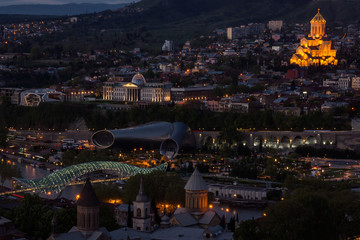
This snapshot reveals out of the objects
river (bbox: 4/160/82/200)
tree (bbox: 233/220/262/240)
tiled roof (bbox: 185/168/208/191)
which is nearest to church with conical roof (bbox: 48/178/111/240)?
tree (bbox: 233/220/262/240)

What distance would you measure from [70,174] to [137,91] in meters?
25.9

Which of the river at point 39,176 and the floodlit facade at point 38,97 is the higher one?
the floodlit facade at point 38,97

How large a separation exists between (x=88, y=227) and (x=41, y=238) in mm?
3065

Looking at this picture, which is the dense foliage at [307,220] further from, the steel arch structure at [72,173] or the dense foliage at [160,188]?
the steel arch structure at [72,173]

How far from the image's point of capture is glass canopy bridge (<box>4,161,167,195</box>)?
4081cm

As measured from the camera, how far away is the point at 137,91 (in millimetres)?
67875

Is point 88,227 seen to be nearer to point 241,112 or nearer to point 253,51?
point 241,112

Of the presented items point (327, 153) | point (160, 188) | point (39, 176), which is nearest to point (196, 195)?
point (160, 188)

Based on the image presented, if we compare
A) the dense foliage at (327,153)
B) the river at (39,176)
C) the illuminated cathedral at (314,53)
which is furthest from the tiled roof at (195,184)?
the illuminated cathedral at (314,53)

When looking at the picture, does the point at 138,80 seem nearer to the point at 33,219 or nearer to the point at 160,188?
the point at 160,188

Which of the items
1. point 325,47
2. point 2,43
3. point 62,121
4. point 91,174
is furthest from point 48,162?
point 2,43

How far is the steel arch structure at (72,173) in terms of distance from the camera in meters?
41.0

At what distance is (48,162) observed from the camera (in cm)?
5119

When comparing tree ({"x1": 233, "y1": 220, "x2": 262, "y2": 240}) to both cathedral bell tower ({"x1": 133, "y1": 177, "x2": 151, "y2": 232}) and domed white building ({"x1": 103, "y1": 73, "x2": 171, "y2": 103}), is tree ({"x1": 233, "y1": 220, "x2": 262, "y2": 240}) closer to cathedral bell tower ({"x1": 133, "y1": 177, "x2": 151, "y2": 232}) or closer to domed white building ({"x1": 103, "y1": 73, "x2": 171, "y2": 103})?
cathedral bell tower ({"x1": 133, "y1": 177, "x2": 151, "y2": 232})
